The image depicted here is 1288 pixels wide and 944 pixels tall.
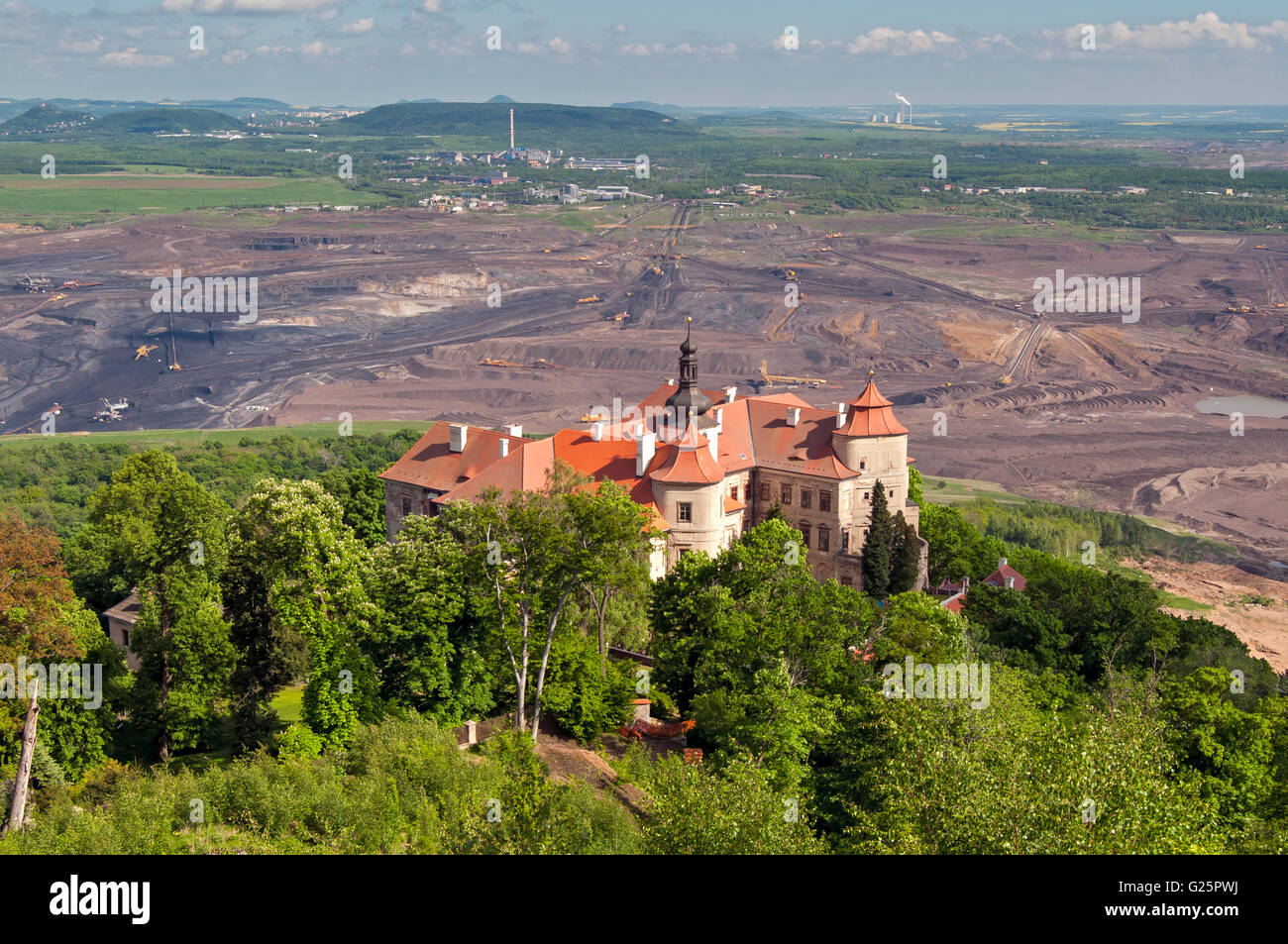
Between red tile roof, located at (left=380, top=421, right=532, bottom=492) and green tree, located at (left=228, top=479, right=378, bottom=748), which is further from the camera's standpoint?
red tile roof, located at (left=380, top=421, right=532, bottom=492)

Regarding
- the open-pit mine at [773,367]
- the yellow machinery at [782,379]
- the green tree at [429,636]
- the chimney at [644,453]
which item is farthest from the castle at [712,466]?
the yellow machinery at [782,379]

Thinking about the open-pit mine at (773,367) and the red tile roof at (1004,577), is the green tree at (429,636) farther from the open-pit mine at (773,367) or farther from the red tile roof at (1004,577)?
the open-pit mine at (773,367)

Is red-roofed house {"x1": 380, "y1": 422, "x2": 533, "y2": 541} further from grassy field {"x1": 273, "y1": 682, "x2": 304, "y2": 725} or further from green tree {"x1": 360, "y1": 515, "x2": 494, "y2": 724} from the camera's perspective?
green tree {"x1": 360, "y1": 515, "x2": 494, "y2": 724}

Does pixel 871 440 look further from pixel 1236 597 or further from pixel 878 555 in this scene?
pixel 1236 597

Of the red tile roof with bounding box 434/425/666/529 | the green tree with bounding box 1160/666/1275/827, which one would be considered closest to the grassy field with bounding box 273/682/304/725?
the red tile roof with bounding box 434/425/666/529

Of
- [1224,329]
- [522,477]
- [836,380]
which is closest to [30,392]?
[836,380]
